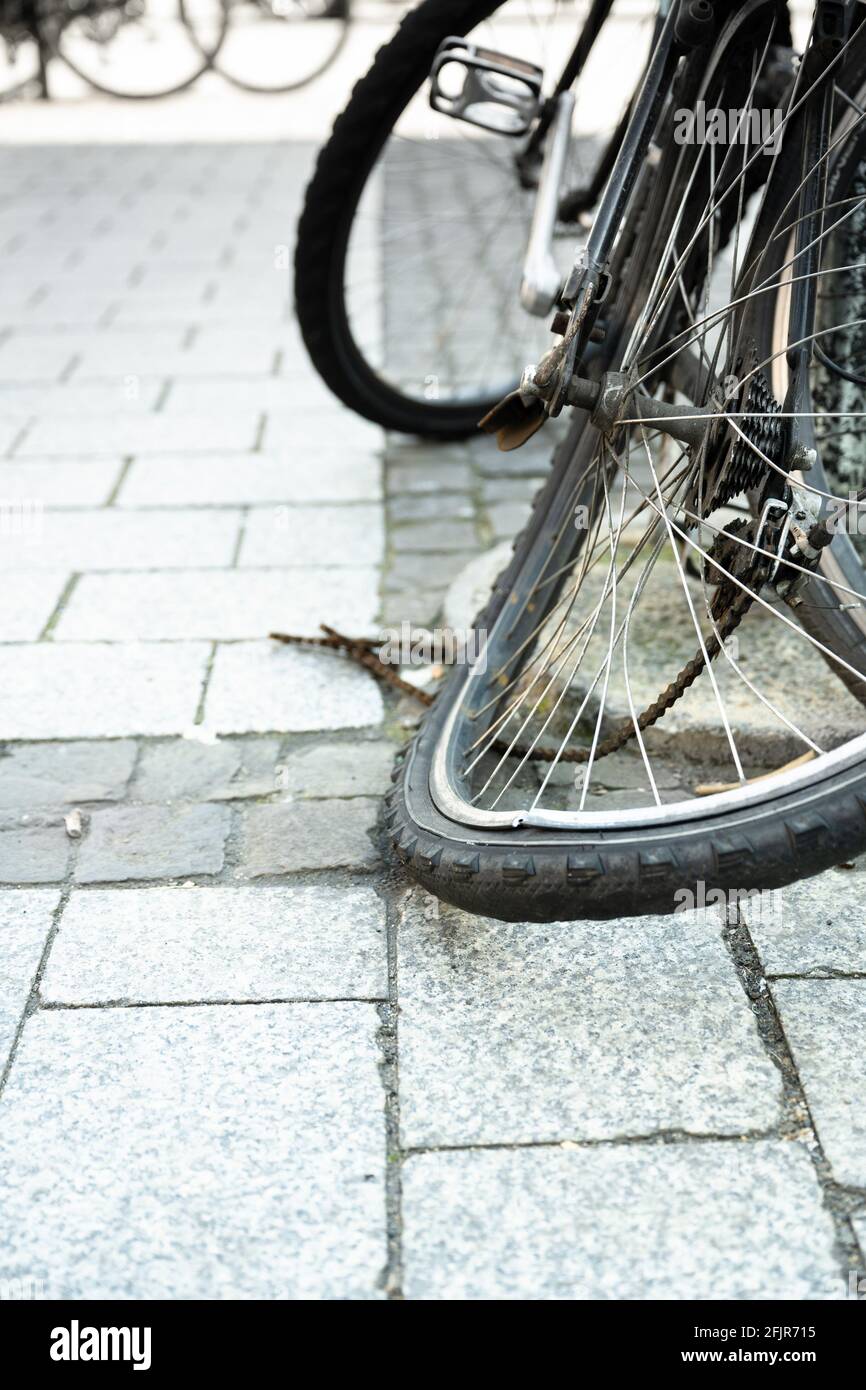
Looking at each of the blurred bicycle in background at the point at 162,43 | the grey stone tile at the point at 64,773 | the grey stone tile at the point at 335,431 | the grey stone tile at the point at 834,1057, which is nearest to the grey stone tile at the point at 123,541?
the grey stone tile at the point at 335,431

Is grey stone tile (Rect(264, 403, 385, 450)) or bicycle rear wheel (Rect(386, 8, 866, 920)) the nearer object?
bicycle rear wheel (Rect(386, 8, 866, 920))

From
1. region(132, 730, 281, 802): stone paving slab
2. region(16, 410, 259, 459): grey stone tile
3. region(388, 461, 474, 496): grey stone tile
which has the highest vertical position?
region(132, 730, 281, 802): stone paving slab

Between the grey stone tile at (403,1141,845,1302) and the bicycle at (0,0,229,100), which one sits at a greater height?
the grey stone tile at (403,1141,845,1302)

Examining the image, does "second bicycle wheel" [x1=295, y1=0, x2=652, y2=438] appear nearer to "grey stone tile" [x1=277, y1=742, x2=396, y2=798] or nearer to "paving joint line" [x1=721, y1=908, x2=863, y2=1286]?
"grey stone tile" [x1=277, y1=742, x2=396, y2=798]

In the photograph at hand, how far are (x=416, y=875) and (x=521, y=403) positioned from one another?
0.70 m

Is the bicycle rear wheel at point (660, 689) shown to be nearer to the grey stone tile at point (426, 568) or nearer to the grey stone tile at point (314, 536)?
the grey stone tile at point (426, 568)

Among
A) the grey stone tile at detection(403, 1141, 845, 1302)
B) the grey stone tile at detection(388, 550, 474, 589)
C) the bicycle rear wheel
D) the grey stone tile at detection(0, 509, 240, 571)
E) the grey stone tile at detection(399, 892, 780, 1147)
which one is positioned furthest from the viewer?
the grey stone tile at detection(0, 509, 240, 571)

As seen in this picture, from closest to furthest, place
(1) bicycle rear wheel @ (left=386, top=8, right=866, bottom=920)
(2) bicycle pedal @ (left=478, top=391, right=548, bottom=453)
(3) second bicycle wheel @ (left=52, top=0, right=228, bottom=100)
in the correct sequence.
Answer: (1) bicycle rear wheel @ (left=386, top=8, right=866, bottom=920) → (2) bicycle pedal @ (left=478, top=391, right=548, bottom=453) → (3) second bicycle wheel @ (left=52, top=0, right=228, bottom=100)

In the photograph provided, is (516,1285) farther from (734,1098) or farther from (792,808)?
(792,808)

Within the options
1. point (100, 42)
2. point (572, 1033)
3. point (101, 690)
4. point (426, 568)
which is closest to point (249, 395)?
point (426, 568)

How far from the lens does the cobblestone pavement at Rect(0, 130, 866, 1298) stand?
163cm

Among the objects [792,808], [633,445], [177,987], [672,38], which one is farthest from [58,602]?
→ [792,808]

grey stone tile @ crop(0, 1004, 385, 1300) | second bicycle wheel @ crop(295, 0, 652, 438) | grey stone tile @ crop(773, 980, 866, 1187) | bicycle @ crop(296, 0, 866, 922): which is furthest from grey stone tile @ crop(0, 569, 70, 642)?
grey stone tile @ crop(773, 980, 866, 1187)

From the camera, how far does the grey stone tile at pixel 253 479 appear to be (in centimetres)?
373
